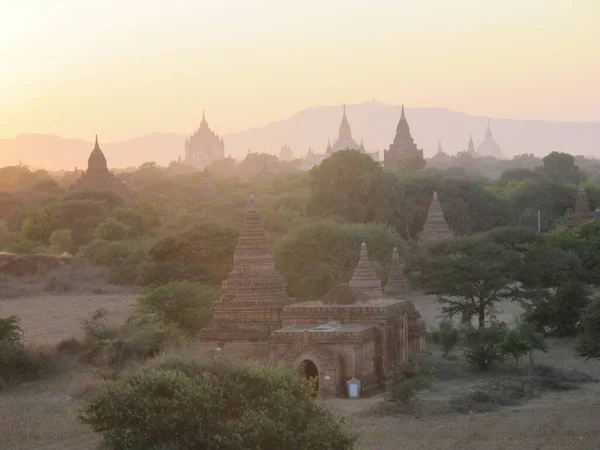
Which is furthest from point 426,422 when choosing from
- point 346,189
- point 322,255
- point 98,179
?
point 98,179

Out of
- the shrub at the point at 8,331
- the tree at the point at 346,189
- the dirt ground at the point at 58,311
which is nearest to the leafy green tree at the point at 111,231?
the tree at the point at 346,189

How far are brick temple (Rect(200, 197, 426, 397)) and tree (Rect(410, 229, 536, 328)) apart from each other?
17.0 feet

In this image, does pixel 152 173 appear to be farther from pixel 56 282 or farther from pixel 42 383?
pixel 42 383

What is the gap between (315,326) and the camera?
2945cm

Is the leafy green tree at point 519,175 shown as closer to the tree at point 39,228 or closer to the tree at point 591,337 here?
the tree at point 39,228

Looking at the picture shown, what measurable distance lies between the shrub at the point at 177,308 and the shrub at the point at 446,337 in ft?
18.9

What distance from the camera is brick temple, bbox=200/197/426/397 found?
27844 mm

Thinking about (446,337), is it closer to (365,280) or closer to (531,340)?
(531,340)

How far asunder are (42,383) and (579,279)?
63.8 ft

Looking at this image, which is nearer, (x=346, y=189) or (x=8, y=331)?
(x=8, y=331)

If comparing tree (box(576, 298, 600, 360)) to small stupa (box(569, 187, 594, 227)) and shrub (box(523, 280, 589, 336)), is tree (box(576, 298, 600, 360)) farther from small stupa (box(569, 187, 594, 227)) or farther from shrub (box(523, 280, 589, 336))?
small stupa (box(569, 187, 594, 227))

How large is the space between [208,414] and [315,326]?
434 inches

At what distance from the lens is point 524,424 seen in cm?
2391

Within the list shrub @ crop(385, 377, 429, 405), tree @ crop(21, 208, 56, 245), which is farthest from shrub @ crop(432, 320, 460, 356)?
tree @ crop(21, 208, 56, 245)
